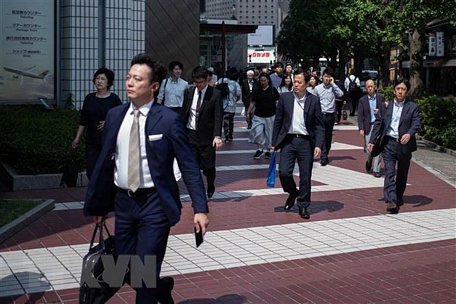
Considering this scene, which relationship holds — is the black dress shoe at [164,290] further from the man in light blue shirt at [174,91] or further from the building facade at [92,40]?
the man in light blue shirt at [174,91]

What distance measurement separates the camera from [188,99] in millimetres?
9648

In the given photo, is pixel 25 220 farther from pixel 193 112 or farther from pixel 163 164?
pixel 163 164

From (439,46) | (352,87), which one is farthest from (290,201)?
(439,46)

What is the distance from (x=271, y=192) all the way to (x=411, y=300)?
502 cm

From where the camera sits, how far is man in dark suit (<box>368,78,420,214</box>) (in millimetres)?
9469

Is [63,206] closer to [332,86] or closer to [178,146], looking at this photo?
[178,146]

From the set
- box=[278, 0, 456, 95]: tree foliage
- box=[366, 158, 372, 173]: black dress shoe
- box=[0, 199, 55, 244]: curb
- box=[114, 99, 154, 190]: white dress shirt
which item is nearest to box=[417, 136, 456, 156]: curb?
box=[278, 0, 456, 95]: tree foliage

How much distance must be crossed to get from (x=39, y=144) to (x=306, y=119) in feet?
13.8

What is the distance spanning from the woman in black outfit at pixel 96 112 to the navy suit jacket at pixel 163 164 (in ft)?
11.2

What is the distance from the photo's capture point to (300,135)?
29.7 ft

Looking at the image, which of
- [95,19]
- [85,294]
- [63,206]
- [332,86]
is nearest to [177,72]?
[95,19]

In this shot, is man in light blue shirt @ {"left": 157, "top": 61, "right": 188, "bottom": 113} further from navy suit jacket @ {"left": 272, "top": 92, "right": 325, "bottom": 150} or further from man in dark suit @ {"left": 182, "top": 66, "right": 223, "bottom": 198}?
navy suit jacket @ {"left": 272, "top": 92, "right": 325, "bottom": 150}

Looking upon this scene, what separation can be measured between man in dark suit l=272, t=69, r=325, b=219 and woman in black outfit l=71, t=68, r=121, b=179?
7.17 feet

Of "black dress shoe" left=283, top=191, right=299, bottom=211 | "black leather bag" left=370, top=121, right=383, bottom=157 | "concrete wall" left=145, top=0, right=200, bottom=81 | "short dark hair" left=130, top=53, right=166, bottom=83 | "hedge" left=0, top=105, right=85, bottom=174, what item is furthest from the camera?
"concrete wall" left=145, top=0, right=200, bottom=81
